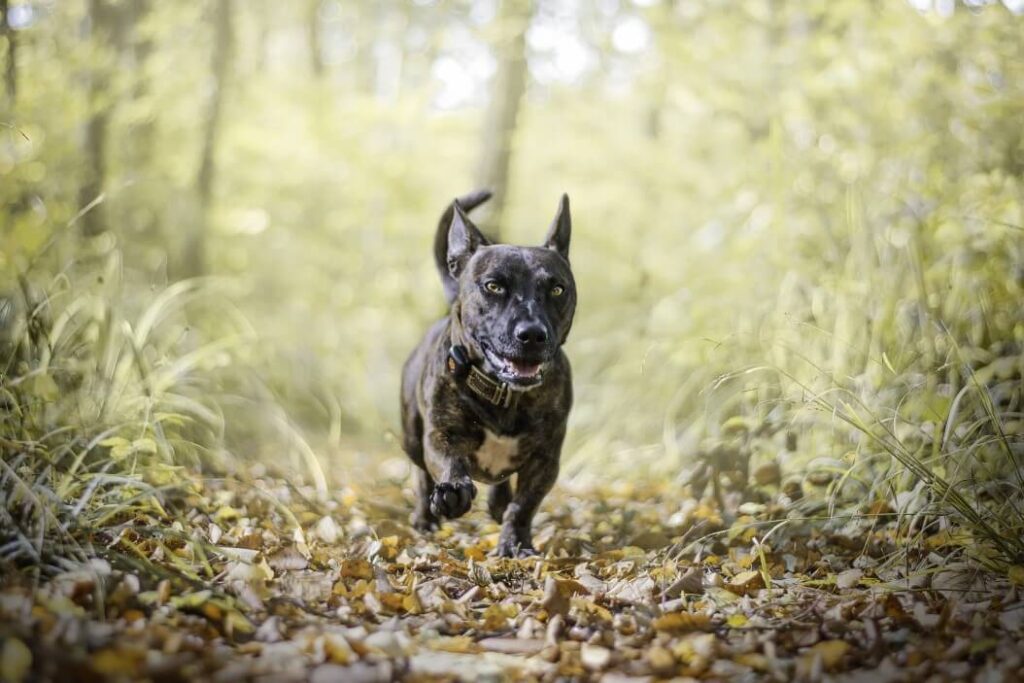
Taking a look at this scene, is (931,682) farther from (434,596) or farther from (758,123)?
(758,123)

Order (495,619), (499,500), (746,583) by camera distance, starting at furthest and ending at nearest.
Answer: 1. (499,500)
2. (746,583)
3. (495,619)

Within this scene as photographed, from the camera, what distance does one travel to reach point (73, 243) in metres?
6.04

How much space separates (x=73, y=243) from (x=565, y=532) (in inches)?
163

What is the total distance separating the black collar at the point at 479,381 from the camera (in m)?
→ 3.50

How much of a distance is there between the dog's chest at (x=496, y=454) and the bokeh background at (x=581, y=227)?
1079mm

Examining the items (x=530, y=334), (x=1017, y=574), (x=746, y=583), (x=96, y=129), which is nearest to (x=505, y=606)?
(x=746, y=583)

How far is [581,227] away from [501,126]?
1.64 metres

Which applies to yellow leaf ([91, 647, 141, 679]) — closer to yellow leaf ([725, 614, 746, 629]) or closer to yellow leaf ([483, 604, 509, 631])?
yellow leaf ([483, 604, 509, 631])

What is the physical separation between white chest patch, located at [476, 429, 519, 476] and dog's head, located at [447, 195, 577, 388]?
333mm

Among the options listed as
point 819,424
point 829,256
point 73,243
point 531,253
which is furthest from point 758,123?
point 73,243

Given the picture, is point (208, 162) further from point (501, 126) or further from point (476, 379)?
point (476, 379)

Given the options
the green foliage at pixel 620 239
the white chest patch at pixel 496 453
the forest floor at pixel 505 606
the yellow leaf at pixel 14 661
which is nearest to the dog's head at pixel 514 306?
the white chest patch at pixel 496 453

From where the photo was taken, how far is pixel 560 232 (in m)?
3.88

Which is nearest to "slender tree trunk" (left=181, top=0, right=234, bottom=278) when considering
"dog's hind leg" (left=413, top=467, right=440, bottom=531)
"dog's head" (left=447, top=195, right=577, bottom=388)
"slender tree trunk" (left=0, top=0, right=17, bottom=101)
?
"slender tree trunk" (left=0, top=0, right=17, bottom=101)
